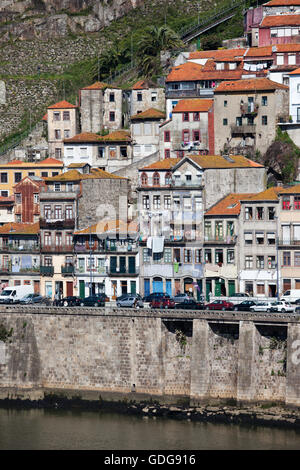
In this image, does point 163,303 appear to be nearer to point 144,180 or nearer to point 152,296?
point 152,296

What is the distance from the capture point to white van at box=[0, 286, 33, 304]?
118312 millimetres

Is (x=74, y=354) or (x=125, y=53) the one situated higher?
(x=125, y=53)

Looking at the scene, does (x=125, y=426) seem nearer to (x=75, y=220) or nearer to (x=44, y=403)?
(x=44, y=403)

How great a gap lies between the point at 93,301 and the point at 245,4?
209 ft

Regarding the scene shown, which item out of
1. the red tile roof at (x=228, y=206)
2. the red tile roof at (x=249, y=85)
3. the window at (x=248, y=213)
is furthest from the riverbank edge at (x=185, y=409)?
the red tile roof at (x=249, y=85)

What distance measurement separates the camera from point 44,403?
352 ft

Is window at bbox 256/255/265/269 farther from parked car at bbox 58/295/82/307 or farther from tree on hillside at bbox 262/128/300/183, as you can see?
parked car at bbox 58/295/82/307

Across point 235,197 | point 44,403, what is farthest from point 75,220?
point 44,403

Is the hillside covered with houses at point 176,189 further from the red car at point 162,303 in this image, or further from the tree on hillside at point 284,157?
the red car at point 162,303

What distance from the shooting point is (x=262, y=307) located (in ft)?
352

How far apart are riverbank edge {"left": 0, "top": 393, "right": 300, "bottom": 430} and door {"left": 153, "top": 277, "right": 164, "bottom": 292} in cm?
1811

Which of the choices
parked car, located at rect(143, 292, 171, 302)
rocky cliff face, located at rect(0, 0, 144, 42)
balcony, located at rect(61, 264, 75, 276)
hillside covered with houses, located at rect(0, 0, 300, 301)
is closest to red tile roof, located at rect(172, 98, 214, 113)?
hillside covered with houses, located at rect(0, 0, 300, 301)

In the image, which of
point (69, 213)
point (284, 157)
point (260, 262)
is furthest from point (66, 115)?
point (260, 262)
